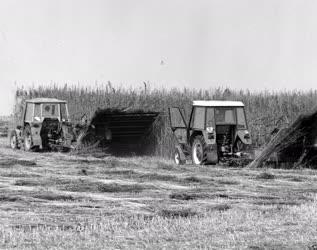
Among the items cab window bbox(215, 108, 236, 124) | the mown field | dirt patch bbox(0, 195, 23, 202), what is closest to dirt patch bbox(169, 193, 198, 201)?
the mown field

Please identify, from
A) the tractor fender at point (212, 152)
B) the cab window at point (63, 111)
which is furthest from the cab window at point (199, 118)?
the cab window at point (63, 111)

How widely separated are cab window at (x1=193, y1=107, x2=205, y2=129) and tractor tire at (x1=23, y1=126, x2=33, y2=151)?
8387mm

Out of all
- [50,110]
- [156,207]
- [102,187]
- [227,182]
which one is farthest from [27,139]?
[156,207]

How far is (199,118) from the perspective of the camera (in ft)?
74.3

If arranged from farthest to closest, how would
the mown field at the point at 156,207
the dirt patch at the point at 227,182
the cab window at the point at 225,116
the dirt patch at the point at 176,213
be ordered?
the cab window at the point at 225,116 → the dirt patch at the point at 227,182 → the dirt patch at the point at 176,213 → the mown field at the point at 156,207

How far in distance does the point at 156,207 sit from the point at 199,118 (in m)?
8.92

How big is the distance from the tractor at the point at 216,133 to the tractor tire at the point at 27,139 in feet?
25.7

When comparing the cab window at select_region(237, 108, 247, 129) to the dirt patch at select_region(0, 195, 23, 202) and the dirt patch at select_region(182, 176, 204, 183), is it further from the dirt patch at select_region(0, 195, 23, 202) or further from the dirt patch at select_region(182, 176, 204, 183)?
the dirt patch at select_region(0, 195, 23, 202)

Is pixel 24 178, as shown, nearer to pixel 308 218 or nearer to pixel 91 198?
pixel 91 198

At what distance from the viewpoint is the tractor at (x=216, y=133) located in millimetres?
21844

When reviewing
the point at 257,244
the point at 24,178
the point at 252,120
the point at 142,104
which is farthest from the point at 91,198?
the point at 142,104

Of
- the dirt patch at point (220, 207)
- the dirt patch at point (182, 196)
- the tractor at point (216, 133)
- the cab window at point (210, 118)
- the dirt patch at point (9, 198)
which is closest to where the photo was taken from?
the dirt patch at point (220, 207)

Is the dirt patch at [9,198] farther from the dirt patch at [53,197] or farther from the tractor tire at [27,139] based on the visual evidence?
the tractor tire at [27,139]

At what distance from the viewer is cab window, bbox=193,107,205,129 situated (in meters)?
22.3
